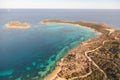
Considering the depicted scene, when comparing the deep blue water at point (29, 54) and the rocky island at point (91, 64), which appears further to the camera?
the deep blue water at point (29, 54)

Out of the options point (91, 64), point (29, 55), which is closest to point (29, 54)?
point (29, 55)

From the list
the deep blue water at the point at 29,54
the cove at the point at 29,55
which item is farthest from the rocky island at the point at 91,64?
the deep blue water at the point at 29,54

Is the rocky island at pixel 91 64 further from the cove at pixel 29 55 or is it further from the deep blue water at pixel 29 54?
the deep blue water at pixel 29 54

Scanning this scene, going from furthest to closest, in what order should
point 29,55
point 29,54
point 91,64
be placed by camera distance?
1. point 29,54
2. point 29,55
3. point 91,64

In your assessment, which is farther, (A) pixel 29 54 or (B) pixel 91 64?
(A) pixel 29 54

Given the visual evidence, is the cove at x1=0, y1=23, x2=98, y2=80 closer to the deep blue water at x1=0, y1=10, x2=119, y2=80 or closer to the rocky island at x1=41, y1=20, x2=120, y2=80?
the deep blue water at x1=0, y1=10, x2=119, y2=80

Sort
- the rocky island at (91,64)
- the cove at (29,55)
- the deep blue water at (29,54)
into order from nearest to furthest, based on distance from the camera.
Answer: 1. the rocky island at (91,64)
2. the cove at (29,55)
3. the deep blue water at (29,54)

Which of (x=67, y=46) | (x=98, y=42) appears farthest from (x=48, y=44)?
(x=98, y=42)

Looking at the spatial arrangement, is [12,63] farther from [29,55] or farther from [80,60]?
[80,60]

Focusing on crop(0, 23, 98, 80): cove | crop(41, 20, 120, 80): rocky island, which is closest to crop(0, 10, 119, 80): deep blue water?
crop(0, 23, 98, 80): cove

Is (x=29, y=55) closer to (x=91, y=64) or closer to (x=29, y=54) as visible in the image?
(x=29, y=54)

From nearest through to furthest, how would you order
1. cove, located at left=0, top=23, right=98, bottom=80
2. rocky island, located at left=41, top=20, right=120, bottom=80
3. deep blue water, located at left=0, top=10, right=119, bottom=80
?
1. rocky island, located at left=41, top=20, right=120, bottom=80
2. cove, located at left=0, top=23, right=98, bottom=80
3. deep blue water, located at left=0, top=10, right=119, bottom=80
